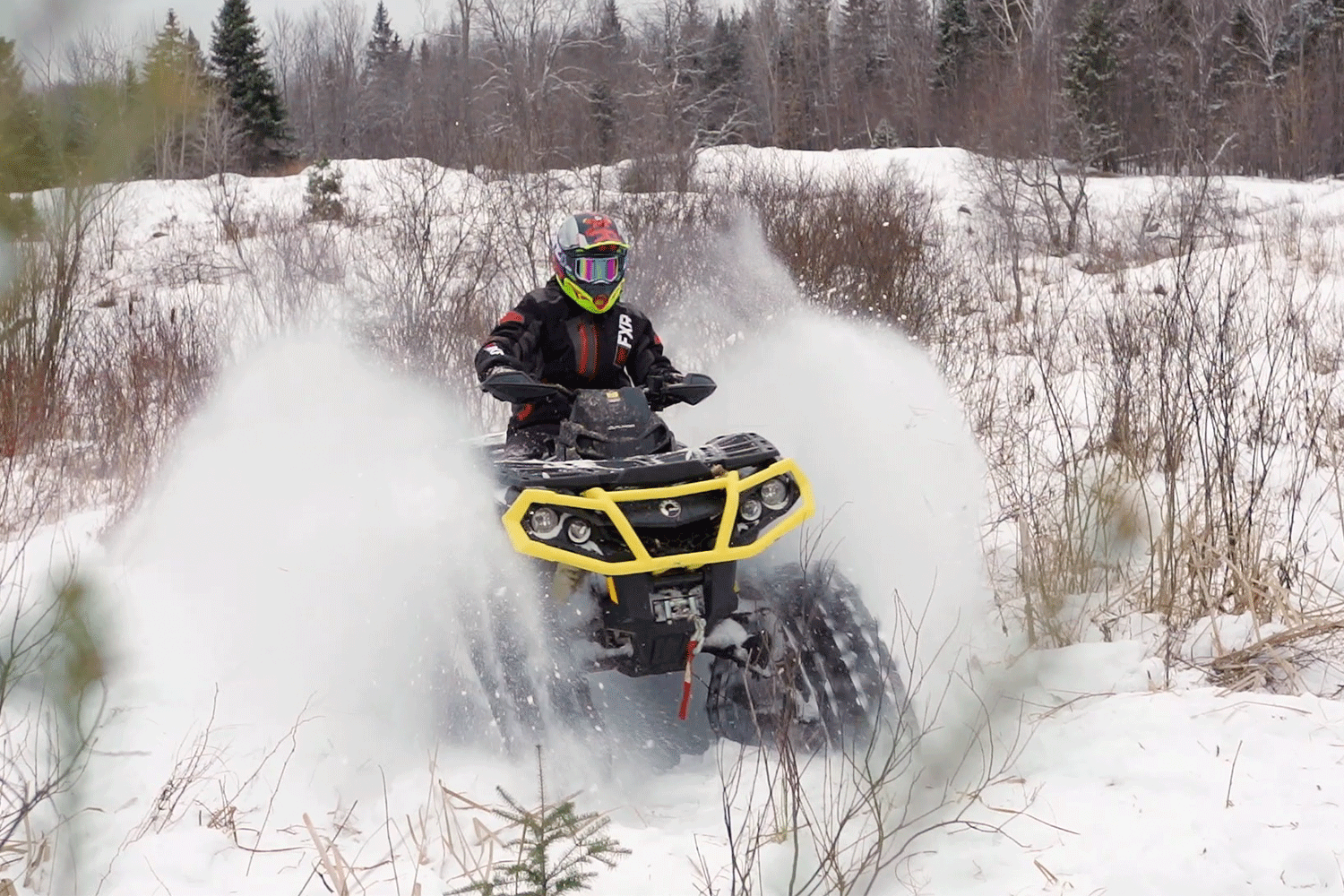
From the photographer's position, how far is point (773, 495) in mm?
3742

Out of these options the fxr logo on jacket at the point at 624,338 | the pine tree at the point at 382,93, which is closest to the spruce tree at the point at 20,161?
the fxr logo on jacket at the point at 624,338

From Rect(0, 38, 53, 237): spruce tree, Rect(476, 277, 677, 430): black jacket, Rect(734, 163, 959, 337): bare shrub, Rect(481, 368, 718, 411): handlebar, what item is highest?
Rect(734, 163, 959, 337): bare shrub

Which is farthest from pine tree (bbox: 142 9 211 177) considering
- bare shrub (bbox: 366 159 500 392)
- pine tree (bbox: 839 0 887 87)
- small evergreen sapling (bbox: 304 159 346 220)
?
pine tree (bbox: 839 0 887 87)

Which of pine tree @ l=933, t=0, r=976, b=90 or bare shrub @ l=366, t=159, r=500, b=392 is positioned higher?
pine tree @ l=933, t=0, r=976, b=90

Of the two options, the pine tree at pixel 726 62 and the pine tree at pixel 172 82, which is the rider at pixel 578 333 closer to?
the pine tree at pixel 172 82

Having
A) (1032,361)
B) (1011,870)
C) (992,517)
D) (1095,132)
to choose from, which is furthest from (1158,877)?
(1095,132)

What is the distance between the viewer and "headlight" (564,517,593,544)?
3.48 metres

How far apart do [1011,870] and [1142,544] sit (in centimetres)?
229

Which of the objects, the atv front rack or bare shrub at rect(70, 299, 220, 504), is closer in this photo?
the atv front rack

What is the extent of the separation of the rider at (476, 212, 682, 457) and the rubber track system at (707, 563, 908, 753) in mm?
1268

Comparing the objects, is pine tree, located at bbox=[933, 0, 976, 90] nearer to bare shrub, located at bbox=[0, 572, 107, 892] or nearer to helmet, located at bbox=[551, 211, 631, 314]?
helmet, located at bbox=[551, 211, 631, 314]

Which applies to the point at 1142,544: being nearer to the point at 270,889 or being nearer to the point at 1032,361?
the point at 270,889

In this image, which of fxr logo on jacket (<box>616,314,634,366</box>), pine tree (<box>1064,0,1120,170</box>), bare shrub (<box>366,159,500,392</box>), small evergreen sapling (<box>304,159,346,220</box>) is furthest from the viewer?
pine tree (<box>1064,0,1120,170</box>)

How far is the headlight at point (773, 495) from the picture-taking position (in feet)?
12.2
